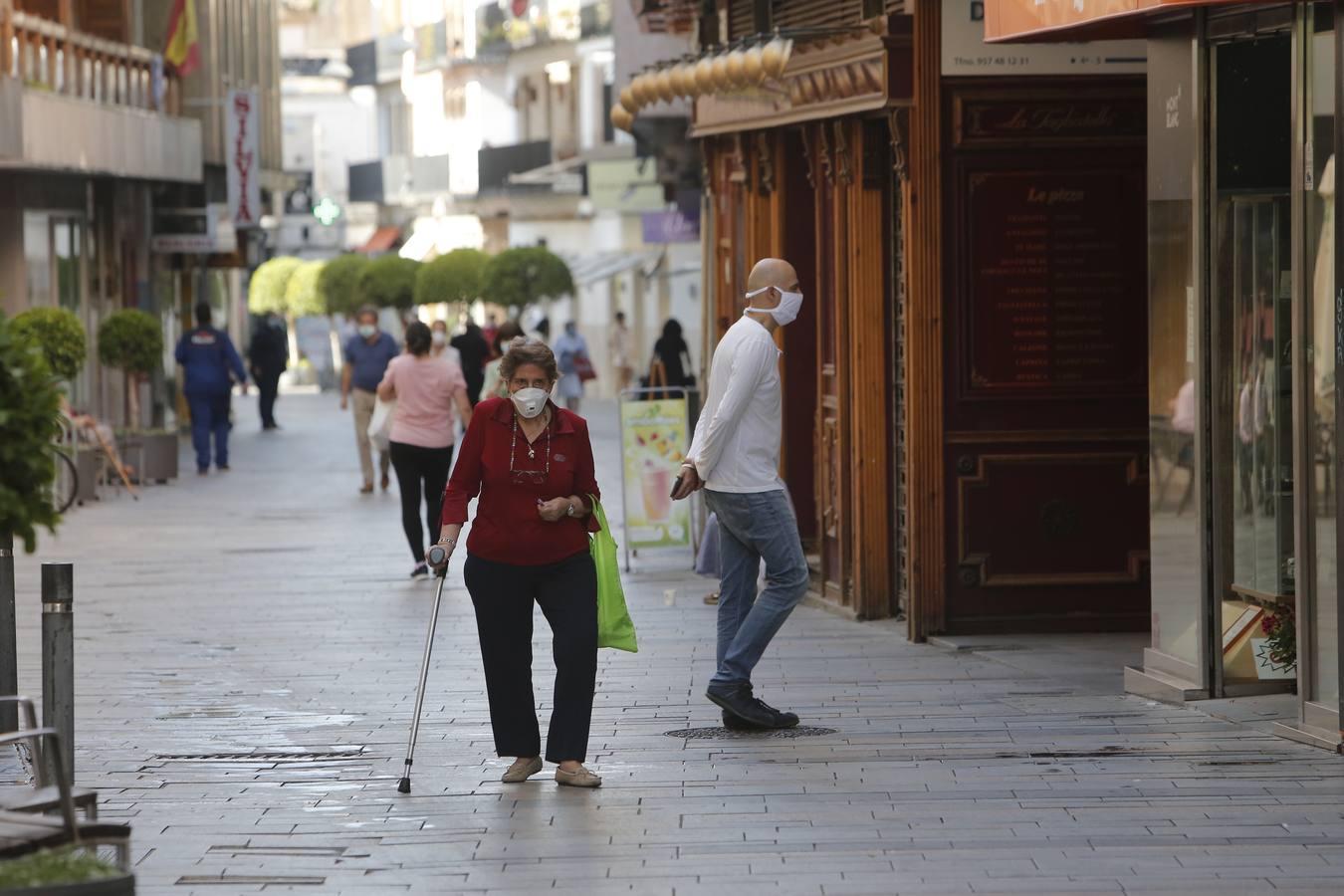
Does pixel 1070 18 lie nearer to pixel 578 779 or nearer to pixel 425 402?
pixel 578 779

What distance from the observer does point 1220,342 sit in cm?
1038

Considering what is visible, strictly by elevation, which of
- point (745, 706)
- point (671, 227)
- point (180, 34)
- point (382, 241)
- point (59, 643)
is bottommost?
point (745, 706)

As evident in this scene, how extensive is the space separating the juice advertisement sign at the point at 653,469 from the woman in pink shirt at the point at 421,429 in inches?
50.5

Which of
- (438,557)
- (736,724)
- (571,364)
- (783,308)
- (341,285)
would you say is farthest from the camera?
(341,285)

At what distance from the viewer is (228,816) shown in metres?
8.59

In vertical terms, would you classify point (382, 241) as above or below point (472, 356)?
above

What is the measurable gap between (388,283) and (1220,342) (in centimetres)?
4902

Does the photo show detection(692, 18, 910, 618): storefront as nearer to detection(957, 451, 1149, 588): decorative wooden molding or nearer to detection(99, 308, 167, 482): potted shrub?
detection(957, 451, 1149, 588): decorative wooden molding

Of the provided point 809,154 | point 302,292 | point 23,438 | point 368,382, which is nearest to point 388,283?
point 302,292

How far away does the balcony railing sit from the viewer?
2805cm

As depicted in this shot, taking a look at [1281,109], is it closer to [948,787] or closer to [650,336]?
[948,787]

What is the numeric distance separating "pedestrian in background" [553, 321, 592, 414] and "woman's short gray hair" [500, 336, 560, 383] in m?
28.9

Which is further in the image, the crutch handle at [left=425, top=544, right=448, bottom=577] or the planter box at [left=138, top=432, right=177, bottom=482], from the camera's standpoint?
the planter box at [left=138, top=432, right=177, bottom=482]

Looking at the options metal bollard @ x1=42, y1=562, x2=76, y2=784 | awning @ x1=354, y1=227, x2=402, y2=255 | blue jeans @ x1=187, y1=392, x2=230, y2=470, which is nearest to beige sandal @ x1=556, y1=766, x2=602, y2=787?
metal bollard @ x1=42, y1=562, x2=76, y2=784
